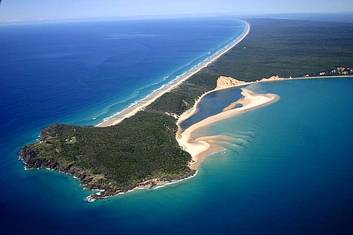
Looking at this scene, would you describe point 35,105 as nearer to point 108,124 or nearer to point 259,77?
point 108,124

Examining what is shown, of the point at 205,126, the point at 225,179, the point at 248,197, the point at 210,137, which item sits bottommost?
the point at 225,179

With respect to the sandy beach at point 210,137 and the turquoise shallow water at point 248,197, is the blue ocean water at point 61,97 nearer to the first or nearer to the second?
the turquoise shallow water at point 248,197

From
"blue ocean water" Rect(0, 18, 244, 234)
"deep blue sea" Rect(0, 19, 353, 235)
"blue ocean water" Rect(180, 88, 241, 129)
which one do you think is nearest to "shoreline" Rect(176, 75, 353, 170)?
"blue ocean water" Rect(180, 88, 241, 129)

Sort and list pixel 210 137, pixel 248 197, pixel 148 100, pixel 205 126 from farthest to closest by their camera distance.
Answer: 1. pixel 148 100
2. pixel 205 126
3. pixel 210 137
4. pixel 248 197

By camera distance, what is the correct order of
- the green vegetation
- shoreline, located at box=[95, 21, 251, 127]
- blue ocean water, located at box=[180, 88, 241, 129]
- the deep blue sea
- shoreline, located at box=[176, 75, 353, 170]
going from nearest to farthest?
the deep blue sea → the green vegetation → shoreline, located at box=[176, 75, 353, 170] → shoreline, located at box=[95, 21, 251, 127] → blue ocean water, located at box=[180, 88, 241, 129]

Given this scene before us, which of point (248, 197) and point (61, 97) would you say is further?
point (61, 97)

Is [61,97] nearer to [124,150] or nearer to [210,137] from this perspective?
[210,137]

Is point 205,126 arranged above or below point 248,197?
above

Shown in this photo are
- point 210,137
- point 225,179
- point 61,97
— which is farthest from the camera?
point 61,97

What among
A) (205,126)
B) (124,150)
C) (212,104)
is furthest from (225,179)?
(212,104)

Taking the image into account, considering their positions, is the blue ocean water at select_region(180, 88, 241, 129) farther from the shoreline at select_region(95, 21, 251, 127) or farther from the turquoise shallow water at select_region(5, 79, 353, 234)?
the turquoise shallow water at select_region(5, 79, 353, 234)

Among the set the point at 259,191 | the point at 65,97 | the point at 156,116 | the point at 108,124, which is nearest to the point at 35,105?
the point at 65,97

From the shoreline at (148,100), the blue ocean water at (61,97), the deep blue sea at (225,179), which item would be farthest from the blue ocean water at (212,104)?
the blue ocean water at (61,97)
